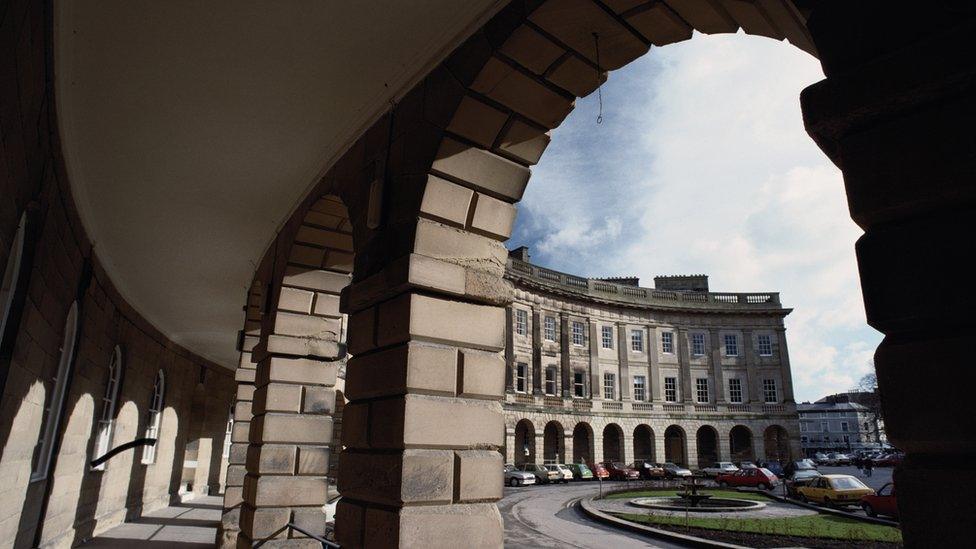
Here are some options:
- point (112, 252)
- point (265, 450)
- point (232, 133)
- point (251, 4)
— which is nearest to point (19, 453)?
point (265, 450)

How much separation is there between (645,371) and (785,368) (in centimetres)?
1020

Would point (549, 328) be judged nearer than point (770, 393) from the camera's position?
Yes

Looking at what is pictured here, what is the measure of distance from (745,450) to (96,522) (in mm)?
39681

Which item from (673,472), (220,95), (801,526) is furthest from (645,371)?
(220,95)

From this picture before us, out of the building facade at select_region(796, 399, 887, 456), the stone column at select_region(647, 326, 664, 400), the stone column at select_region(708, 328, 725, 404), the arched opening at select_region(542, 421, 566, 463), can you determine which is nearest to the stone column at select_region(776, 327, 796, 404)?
the stone column at select_region(708, 328, 725, 404)

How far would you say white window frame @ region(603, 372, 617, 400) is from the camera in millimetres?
38875

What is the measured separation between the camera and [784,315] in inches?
1663

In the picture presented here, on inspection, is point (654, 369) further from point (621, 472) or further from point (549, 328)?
point (621, 472)

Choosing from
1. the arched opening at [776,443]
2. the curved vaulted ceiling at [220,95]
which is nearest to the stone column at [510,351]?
the arched opening at [776,443]

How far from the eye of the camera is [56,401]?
7.92 meters

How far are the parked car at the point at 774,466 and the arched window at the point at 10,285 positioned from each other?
38.5 meters

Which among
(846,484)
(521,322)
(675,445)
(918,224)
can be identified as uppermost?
(521,322)

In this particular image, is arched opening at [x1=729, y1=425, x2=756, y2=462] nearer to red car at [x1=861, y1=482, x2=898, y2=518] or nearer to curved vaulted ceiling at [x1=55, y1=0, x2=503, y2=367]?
red car at [x1=861, y1=482, x2=898, y2=518]

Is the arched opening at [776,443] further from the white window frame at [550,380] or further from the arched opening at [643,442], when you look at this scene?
the white window frame at [550,380]
